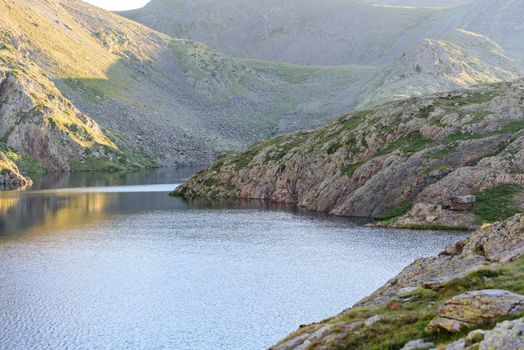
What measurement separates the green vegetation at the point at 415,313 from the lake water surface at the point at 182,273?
47.8 ft

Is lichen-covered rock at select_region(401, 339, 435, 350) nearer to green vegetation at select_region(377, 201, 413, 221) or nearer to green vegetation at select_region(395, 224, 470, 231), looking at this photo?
green vegetation at select_region(395, 224, 470, 231)

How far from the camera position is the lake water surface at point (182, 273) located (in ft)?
185

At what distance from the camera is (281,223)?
4882 inches

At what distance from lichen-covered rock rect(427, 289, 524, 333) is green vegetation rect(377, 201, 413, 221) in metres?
86.0

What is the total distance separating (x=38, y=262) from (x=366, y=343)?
60.1m

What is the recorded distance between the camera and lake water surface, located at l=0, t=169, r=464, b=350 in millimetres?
56281

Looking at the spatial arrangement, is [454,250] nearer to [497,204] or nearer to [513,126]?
[497,204]

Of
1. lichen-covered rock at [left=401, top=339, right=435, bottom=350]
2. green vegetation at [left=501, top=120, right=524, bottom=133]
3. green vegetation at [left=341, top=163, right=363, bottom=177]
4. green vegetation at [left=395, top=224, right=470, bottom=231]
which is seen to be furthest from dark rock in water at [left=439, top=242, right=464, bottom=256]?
green vegetation at [left=341, top=163, right=363, bottom=177]

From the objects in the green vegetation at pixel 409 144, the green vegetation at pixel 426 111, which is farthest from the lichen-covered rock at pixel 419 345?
the green vegetation at pixel 426 111

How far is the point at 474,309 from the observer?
33.0 metres

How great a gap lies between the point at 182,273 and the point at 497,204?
184 feet

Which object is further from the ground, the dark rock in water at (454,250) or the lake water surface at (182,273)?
the dark rock in water at (454,250)

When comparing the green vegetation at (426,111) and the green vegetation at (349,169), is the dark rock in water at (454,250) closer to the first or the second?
the green vegetation at (349,169)

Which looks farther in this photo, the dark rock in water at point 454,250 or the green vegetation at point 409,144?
the green vegetation at point 409,144
